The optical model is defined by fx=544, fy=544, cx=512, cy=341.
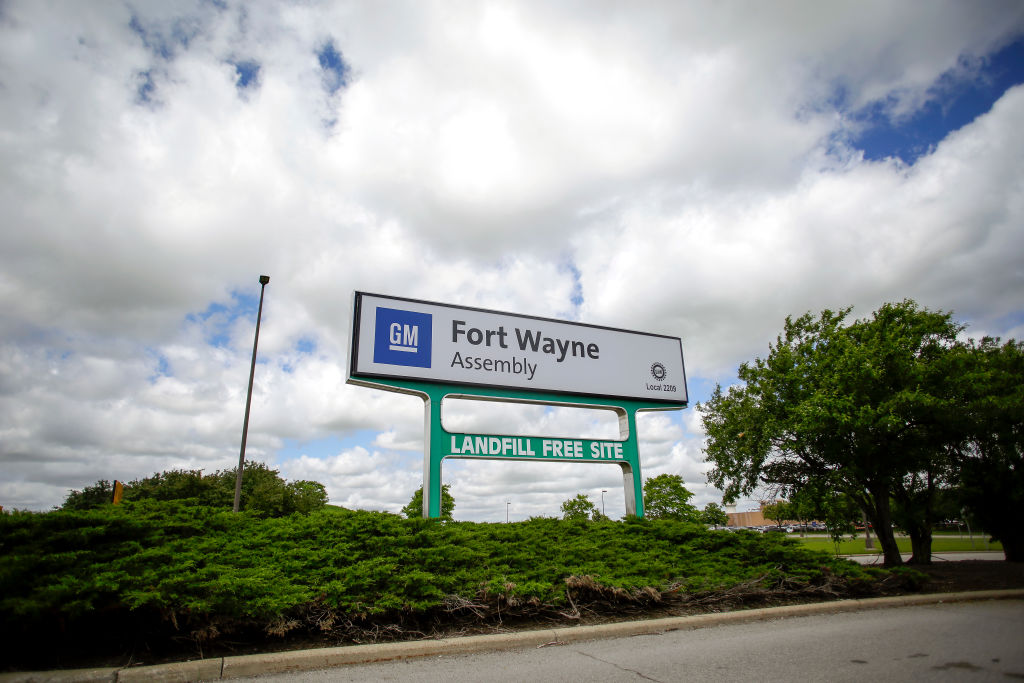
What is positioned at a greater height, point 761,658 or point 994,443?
point 994,443

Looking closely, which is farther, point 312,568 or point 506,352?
point 506,352

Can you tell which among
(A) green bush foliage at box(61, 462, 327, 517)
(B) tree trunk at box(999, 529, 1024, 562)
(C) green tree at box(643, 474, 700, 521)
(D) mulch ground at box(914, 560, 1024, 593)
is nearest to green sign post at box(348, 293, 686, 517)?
(D) mulch ground at box(914, 560, 1024, 593)

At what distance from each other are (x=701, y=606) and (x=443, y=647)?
392cm

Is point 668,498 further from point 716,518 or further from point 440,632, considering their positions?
point 440,632

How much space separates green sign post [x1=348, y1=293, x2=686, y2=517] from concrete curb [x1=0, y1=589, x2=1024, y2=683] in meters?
5.08

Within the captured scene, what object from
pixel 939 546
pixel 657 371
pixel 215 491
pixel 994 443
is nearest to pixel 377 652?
pixel 657 371

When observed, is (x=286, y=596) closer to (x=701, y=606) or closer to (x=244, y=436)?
(x=701, y=606)

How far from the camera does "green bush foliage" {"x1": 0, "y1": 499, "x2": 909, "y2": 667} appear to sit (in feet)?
16.7

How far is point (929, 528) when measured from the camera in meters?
17.0

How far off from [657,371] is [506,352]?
4.68 m

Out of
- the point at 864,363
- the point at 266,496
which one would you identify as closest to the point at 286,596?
the point at 864,363

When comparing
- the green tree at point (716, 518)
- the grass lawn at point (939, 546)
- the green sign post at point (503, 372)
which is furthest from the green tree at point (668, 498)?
the green sign post at point (503, 372)

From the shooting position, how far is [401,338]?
467 inches

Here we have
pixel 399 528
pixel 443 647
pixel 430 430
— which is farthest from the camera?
pixel 430 430
